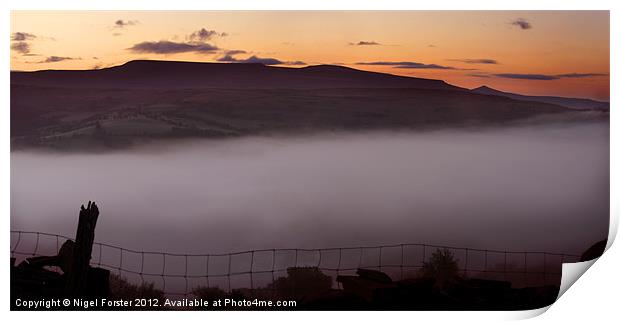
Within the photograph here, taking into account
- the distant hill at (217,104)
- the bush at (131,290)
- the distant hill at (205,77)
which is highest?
the distant hill at (205,77)

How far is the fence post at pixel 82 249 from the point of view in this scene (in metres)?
4.65

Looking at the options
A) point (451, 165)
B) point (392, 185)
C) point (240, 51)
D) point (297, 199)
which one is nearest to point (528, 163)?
point (451, 165)

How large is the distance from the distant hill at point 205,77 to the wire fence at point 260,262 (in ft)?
2.71

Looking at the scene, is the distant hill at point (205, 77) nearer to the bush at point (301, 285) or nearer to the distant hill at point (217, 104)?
the distant hill at point (217, 104)

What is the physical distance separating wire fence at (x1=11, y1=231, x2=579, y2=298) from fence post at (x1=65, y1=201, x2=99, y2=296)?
5 centimetres

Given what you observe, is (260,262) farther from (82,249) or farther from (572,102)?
(572,102)

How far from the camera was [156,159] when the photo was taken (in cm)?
464

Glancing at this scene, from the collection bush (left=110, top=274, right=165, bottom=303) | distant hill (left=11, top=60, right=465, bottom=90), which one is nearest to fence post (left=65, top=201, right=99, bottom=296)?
bush (left=110, top=274, right=165, bottom=303)

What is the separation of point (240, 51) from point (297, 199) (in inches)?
32.8

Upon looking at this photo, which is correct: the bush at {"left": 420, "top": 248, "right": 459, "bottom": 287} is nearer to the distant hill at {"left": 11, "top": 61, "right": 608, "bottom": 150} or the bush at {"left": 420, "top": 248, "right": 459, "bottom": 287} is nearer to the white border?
the white border

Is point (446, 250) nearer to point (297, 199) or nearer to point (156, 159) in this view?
point (297, 199)

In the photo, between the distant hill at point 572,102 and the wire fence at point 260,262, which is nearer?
the wire fence at point 260,262

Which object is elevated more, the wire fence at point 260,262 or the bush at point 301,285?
the wire fence at point 260,262
